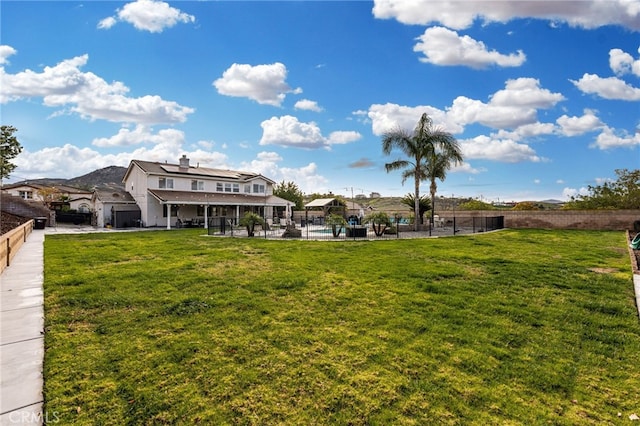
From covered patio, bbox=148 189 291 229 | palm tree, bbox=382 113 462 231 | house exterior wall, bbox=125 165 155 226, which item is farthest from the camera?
house exterior wall, bbox=125 165 155 226

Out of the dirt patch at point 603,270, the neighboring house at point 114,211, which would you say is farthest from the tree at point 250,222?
the neighboring house at point 114,211

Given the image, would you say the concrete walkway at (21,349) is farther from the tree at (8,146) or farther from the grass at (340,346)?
A: the tree at (8,146)

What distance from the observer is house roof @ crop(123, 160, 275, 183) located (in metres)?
30.1

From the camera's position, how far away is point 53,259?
406 inches

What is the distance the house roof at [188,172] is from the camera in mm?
30141

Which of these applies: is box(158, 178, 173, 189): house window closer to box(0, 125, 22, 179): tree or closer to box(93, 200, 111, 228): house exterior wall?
box(93, 200, 111, 228): house exterior wall

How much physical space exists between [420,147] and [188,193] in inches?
854

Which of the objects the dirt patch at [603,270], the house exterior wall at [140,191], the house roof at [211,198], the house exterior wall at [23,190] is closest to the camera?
the dirt patch at [603,270]

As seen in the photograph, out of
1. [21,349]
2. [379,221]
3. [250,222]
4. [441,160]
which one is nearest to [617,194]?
[441,160]

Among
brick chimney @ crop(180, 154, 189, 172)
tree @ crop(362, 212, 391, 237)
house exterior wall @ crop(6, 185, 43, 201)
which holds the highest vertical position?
brick chimney @ crop(180, 154, 189, 172)

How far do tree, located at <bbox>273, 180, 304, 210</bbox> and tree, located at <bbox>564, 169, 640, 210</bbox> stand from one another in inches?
1521

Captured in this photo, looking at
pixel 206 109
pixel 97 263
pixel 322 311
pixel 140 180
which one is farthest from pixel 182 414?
pixel 140 180

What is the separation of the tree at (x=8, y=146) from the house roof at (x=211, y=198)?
24090 mm

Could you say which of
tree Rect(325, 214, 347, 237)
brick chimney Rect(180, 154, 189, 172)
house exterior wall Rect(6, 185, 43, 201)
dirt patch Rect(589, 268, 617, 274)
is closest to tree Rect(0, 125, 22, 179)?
house exterior wall Rect(6, 185, 43, 201)
